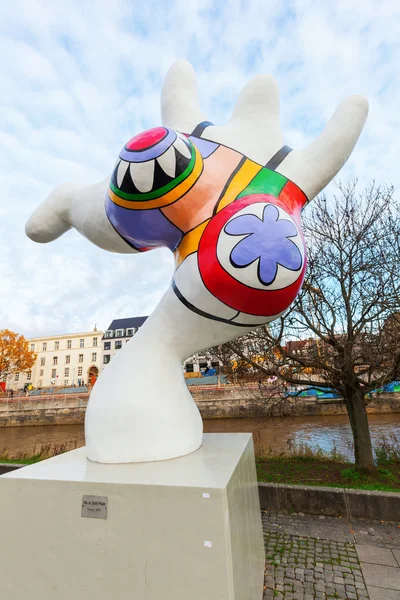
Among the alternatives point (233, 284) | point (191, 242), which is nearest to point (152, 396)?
point (233, 284)

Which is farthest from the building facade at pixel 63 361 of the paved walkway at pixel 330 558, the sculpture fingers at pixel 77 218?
the sculpture fingers at pixel 77 218

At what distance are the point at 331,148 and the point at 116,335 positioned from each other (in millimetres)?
40930

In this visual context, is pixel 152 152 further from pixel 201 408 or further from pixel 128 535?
pixel 201 408

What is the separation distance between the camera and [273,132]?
283 centimetres

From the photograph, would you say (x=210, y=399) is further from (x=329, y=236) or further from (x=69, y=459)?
(x=69, y=459)

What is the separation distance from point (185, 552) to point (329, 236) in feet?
18.1

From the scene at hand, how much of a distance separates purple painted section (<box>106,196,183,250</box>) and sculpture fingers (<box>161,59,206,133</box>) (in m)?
1.02

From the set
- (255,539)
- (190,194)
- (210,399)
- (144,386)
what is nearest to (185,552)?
(144,386)

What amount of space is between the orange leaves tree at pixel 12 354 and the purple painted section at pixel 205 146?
116 feet

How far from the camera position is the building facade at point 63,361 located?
42062 millimetres

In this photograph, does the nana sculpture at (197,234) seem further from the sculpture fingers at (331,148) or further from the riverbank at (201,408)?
the riverbank at (201,408)

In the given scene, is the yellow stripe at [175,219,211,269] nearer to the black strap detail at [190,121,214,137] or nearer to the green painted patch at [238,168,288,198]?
the green painted patch at [238,168,288,198]

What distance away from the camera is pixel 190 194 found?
236cm

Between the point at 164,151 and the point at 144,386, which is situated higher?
the point at 164,151
